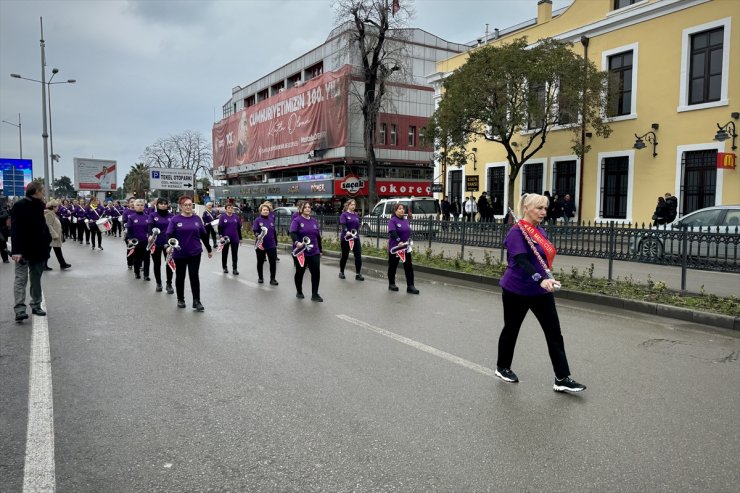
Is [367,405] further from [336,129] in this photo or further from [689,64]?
[336,129]

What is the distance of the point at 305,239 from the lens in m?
9.53

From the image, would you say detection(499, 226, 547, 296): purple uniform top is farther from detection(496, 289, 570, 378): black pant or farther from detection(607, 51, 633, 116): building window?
detection(607, 51, 633, 116): building window

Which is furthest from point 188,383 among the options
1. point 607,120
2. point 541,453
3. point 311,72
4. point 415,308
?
point 311,72

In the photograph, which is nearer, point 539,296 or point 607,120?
point 539,296

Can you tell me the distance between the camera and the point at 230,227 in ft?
43.0

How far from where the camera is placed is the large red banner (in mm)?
43344

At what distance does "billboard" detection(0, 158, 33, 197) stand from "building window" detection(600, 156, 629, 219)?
42.6 meters

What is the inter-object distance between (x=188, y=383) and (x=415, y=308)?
14.4 ft

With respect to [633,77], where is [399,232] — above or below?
below

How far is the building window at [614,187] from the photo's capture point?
71.8 ft

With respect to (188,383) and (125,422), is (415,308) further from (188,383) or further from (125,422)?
(125,422)

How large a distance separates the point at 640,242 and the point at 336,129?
35347 millimetres

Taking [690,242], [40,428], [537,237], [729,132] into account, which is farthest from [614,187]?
[40,428]

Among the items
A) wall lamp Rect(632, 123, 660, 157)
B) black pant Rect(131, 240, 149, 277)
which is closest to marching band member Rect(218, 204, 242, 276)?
black pant Rect(131, 240, 149, 277)
